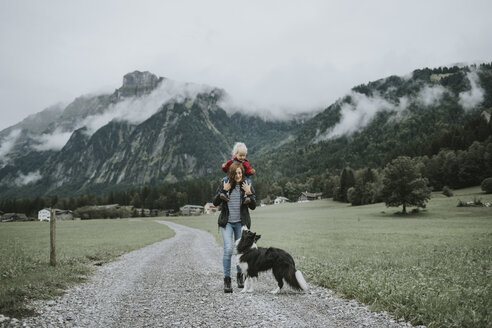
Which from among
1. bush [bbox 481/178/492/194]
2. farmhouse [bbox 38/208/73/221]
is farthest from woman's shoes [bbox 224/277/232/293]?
farmhouse [bbox 38/208/73/221]

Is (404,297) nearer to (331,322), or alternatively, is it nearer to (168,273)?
(331,322)

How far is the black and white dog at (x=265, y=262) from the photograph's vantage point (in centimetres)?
845

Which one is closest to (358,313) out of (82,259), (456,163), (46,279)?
(46,279)

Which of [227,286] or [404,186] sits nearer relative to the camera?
[227,286]

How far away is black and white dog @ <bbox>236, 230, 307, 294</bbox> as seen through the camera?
27.7 ft

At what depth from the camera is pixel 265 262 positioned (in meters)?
8.49

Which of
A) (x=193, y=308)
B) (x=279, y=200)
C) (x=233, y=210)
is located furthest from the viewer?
(x=279, y=200)

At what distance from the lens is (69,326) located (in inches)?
236

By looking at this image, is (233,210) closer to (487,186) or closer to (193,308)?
(193,308)

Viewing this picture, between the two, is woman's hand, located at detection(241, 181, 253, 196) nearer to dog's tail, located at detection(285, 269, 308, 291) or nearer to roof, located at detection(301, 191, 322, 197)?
dog's tail, located at detection(285, 269, 308, 291)

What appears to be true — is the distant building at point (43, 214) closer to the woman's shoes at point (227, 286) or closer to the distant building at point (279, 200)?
the distant building at point (279, 200)

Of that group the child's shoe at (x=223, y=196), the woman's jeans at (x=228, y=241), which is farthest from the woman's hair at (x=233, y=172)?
the woman's jeans at (x=228, y=241)

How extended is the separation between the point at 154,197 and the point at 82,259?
15365 centimetres

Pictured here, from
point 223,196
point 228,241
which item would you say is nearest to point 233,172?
point 223,196
